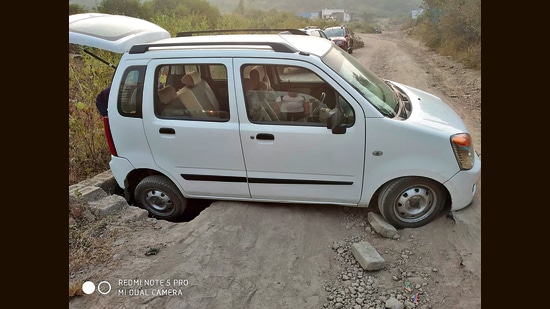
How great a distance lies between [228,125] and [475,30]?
523 inches

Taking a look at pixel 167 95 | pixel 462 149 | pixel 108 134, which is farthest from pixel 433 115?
pixel 108 134

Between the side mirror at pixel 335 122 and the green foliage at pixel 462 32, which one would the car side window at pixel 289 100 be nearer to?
the side mirror at pixel 335 122

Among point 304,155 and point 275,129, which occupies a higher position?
point 275,129

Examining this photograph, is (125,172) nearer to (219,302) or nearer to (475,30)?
(219,302)

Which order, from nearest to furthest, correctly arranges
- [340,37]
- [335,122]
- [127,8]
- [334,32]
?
[335,122]
[127,8]
[340,37]
[334,32]

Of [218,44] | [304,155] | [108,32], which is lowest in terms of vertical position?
[304,155]

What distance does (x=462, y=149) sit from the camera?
3.15 metres

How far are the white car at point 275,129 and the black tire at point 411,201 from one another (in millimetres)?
10

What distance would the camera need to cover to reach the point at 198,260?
3.12m

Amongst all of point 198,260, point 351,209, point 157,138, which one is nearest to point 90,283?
point 198,260

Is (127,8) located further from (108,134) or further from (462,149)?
(462,149)

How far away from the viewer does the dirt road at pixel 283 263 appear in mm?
2744

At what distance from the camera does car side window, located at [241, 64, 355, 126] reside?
130 inches

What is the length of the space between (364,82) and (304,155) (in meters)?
1.01
